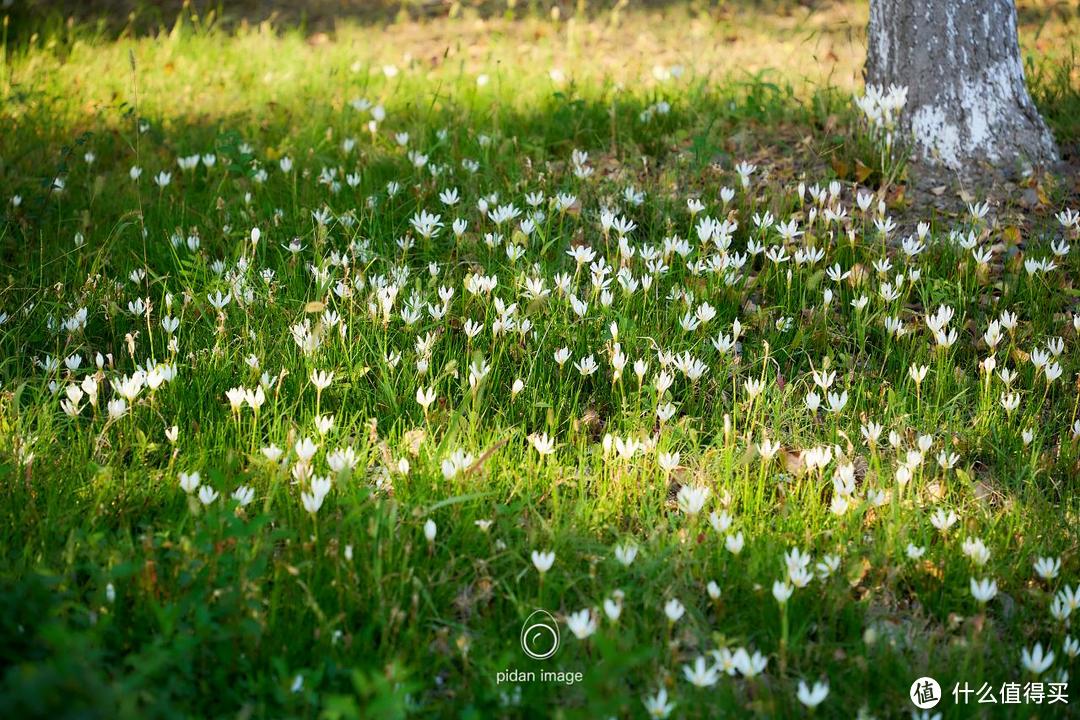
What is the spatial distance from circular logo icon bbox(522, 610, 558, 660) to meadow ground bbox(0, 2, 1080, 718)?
0.04ft

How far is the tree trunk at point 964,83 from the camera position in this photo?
5.10 meters

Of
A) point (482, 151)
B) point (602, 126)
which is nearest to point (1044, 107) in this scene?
point (602, 126)

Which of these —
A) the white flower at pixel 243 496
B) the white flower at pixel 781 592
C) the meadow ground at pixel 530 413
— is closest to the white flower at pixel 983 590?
the meadow ground at pixel 530 413

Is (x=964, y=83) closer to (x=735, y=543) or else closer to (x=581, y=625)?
(x=735, y=543)

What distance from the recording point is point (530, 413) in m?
3.60

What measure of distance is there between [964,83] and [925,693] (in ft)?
12.1

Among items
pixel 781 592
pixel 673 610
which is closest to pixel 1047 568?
pixel 781 592

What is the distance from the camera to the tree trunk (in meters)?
5.10

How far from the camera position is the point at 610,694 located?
218cm

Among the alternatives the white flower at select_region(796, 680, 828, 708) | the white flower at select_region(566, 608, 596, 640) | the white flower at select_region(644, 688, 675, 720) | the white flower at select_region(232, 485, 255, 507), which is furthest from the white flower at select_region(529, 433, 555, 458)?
the white flower at select_region(796, 680, 828, 708)

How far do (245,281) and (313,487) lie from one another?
158 centimetres

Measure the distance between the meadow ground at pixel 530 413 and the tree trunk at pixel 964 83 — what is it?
0.20 metres

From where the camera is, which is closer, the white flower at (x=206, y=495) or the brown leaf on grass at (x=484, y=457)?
the white flower at (x=206, y=495)

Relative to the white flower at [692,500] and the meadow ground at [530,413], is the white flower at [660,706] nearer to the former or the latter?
the meadow ground at [530,413]
